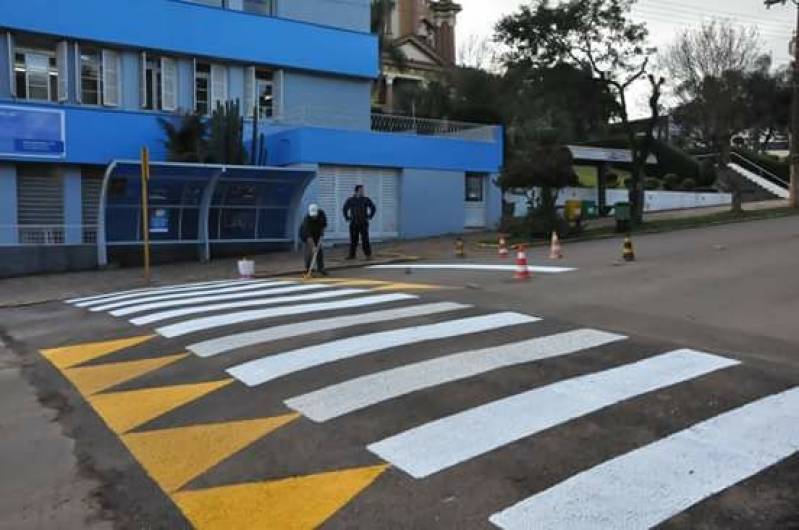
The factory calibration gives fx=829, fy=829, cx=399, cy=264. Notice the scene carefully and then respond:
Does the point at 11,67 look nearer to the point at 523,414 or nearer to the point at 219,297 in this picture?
the point at 219,297

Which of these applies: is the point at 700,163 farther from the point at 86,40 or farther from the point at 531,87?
the point at 86,40

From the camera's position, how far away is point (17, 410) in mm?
7449

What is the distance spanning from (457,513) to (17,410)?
471 centimetres

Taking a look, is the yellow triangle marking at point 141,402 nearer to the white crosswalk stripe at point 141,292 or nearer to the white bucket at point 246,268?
the white crosswalk stripe at point 141,292

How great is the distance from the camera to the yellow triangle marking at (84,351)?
9.45m

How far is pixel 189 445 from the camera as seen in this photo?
6074mm

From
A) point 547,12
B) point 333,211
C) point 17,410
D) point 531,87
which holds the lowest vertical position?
point 17,410

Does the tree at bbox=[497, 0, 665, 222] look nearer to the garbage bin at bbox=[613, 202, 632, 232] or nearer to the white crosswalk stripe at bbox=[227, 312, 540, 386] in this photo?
the garbage bin at bbox=[613, 202, 632, 232]

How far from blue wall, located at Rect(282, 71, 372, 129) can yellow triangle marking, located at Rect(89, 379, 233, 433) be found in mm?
20978

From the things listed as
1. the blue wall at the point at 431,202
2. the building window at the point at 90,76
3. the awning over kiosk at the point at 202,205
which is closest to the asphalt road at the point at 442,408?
the awning over kiosk at the point at 202,205

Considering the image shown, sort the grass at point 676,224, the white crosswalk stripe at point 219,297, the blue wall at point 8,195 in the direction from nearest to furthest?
the white crosswalk stripe at point 219,297 → the blue wall at point 8,195 → the grass at point 676,224

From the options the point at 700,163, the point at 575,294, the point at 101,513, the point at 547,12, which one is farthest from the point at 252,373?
the point at 700,163

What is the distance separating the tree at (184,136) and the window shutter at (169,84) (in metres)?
1.41

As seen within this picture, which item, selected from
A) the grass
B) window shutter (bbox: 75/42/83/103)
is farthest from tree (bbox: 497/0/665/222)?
window shutter (bbox: 75/42/83/103)
